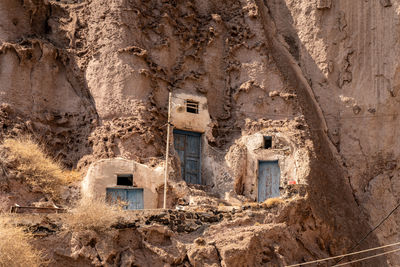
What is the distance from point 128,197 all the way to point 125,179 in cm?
64

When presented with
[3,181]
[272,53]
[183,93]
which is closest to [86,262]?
[3,181]

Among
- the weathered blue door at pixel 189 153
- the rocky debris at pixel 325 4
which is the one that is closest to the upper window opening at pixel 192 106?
the weathered blue door at pixel 189 153

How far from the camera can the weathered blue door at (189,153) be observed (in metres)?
29.0

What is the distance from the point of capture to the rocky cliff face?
28031 millimetres

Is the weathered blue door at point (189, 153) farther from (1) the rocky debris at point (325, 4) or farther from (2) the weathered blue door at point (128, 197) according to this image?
(1) the rocky debris at point (325, 4)

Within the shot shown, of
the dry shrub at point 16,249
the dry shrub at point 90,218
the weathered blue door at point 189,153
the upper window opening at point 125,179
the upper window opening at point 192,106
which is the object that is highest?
the upper window opening at point 192,106

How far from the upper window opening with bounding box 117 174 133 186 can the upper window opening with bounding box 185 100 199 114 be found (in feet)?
14.3

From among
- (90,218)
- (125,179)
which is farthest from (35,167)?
(90,218)

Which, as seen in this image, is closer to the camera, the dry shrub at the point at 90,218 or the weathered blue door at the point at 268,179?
the dry shrub at the point at 90,218

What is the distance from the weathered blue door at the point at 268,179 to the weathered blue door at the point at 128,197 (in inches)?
171

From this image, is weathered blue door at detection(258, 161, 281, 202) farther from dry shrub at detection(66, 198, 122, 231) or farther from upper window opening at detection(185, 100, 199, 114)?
dry shrub at detection(66, 198, 122, 231)

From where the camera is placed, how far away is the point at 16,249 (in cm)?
1978

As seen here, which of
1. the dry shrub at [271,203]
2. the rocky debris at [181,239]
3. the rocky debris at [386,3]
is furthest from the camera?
the rocky debris at [386,3]

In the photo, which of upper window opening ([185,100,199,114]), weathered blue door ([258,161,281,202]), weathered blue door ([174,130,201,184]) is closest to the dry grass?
weathered blue door ([174,130,201,184])
